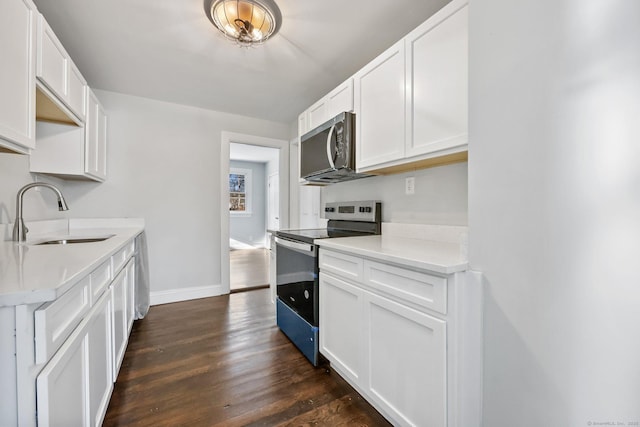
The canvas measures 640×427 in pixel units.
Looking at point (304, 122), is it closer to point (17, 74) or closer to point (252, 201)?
point (17, 74)

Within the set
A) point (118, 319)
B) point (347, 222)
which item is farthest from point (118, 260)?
point (347, 222)

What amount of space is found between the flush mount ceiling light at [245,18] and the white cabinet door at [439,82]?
85cm

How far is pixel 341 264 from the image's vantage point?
1.50 m

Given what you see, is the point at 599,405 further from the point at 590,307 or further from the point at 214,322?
the point at 214,322

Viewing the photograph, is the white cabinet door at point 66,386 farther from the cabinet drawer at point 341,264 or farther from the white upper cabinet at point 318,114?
the white upper cabinet at point 318,114

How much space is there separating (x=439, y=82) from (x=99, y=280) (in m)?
1.83

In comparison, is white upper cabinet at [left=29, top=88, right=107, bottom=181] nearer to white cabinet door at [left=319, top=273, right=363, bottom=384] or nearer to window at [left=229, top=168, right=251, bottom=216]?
white cabinet door at [left=319, top=273, right=363, bottom=384]

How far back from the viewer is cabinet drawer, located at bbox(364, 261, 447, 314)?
96cm

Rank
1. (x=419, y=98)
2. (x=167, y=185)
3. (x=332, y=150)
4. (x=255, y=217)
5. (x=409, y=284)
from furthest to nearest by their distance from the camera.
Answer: (x=255, y=217) < (x=167, y=185) < (x=332, y=150) < (x=419, y=98) < (x=409, y=284)

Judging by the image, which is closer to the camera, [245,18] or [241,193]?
[245,18]

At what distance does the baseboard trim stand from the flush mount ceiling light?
8.39 feet

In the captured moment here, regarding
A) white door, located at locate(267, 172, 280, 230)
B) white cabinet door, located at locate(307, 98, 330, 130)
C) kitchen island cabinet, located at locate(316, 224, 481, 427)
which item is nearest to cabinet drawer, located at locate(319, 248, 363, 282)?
kitchen island cabinet, located at locate(316, 224, 481, 427)


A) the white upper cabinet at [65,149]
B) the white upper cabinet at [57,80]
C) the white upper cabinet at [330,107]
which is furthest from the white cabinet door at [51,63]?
the white upper cabinet at [330,107]

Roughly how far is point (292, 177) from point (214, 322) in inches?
77.8
